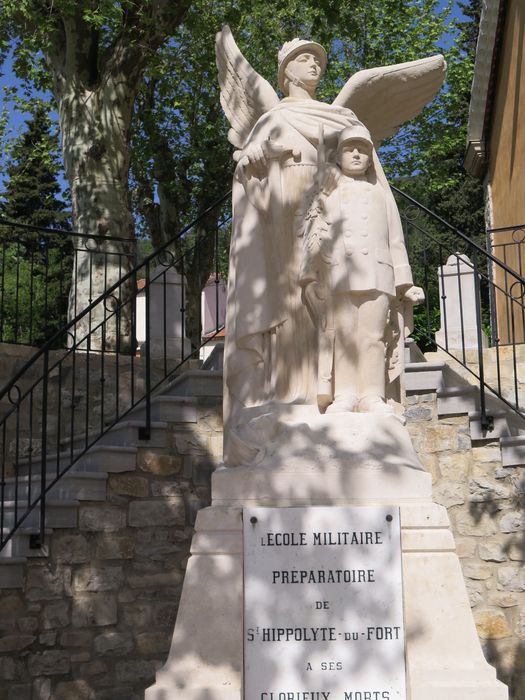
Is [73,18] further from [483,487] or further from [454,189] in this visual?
[454,189]

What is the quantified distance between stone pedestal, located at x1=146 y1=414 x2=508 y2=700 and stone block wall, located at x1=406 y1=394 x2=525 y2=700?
3.04 meters

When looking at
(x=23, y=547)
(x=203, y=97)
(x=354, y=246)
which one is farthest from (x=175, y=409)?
(x=203, y=97)

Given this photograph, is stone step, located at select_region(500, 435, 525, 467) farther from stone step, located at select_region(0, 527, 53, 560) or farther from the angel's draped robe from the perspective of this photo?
stone step, located at select_region(0, 527, 53, 560)

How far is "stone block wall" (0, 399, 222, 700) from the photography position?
21.5 feet

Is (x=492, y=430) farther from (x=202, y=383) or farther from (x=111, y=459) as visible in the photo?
(x=111, y=459)

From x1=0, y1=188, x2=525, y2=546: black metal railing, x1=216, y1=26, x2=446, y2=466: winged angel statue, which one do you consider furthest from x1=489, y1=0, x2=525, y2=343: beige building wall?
x1=216, y1=26, x2=446, y2=466: winged angel statue

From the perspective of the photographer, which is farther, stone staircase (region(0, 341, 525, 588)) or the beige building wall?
the beige building wall

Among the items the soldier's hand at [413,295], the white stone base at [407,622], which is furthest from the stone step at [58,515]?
the soldier's hand at [413,295]

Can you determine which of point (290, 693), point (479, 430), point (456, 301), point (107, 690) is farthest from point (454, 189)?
point (290, 693)

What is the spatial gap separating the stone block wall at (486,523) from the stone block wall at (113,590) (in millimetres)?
1747

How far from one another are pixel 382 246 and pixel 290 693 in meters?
2.00

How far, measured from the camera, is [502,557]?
6805 mm

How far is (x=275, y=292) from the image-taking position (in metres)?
4.59

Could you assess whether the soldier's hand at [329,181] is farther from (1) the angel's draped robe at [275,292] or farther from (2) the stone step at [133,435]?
(2) the stone step at [133,435]
